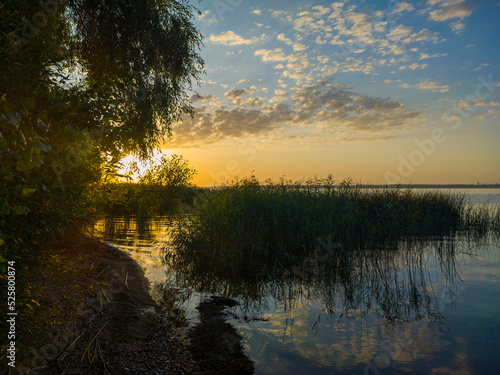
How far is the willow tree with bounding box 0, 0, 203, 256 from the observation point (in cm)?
416

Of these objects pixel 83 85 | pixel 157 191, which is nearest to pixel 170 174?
pixel 157 191

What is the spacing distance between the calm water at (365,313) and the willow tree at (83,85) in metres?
3.69

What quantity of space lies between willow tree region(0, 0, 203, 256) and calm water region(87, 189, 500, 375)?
3.69 m

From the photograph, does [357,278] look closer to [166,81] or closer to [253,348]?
[253,348]

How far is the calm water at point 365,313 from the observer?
5.52 m

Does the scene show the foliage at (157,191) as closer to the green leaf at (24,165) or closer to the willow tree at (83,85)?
the willow tree at (83,85)

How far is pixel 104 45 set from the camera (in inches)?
395

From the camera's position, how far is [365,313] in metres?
7.48

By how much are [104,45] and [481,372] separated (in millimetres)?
11877

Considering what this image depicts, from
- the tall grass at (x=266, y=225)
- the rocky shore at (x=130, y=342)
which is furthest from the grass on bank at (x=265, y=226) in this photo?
the rocky shore at (x=130, y=342)

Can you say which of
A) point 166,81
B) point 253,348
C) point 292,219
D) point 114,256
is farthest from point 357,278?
point 166,81

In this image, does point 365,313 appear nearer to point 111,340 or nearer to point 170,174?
point 111,340

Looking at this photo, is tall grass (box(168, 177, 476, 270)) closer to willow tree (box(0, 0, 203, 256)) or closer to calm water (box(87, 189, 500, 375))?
calm water (box(87, 189, 500, 375))

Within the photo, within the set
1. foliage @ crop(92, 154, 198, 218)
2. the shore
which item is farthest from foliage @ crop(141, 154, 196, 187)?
the shore
